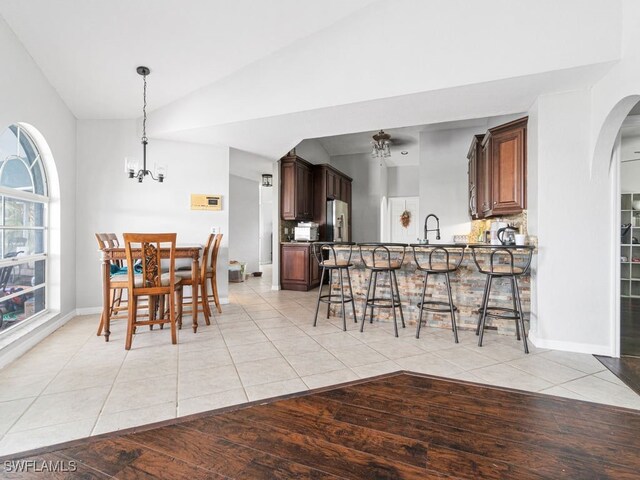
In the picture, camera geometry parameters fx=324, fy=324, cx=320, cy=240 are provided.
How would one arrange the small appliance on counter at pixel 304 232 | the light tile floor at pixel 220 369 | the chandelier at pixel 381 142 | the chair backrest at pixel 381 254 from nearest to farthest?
the light tile floor at pixel 220 369 → the chair backrest at pixel 381 254 → the small appliance on counter at pixel 304 232 → the chandelier at pixel 381 142

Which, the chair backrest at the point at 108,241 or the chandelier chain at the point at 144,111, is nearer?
the chair backrest at the point at 108,241

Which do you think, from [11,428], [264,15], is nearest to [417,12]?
[264,15]

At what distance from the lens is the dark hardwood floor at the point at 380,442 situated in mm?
1402


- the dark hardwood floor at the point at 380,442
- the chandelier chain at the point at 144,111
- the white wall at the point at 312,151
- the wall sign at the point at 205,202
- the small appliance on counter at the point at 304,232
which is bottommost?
the dark hardwood floor at the point at 380,442

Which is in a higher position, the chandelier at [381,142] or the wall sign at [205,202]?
the chandelier at [381,142]

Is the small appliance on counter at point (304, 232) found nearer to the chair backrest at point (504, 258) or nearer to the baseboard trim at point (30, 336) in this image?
the chair backrest at point (504, 258)

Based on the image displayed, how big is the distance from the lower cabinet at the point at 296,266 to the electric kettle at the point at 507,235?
310 centimetres

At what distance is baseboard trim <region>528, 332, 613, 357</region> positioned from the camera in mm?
2746

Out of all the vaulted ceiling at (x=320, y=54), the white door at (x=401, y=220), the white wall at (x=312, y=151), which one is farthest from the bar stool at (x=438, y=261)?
the white door at (x=401, y=220)

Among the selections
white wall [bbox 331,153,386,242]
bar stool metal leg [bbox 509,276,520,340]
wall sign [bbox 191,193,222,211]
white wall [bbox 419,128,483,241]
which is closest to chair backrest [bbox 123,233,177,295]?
wall sign [bbox 191,193,222,211]

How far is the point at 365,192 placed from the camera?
324 inches

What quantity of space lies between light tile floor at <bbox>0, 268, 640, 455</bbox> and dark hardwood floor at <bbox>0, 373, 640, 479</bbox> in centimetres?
17

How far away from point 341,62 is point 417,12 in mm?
744

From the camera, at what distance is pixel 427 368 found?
2484 mm
